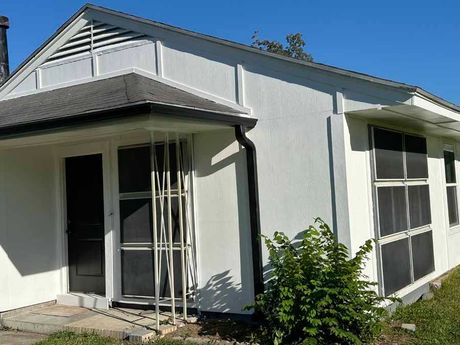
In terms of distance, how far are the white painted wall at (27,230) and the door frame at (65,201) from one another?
0.09 meters

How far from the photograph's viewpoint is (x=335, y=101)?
5973mm

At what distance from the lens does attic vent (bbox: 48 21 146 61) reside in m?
7.58

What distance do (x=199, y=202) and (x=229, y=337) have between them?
1.76 m

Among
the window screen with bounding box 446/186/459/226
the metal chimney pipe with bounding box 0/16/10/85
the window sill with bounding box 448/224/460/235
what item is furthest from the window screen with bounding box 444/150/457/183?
the metal chimney pipe with bounding box 0/16/10/85

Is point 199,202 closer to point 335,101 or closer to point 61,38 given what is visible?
point 335,101

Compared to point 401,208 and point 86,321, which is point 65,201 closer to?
point 86,321

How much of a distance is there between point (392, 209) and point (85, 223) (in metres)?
4.35

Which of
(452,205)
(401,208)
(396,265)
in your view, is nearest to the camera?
(396,265)

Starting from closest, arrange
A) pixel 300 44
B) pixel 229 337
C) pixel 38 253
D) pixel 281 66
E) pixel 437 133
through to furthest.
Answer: pixel 229 337
pixel 281 66
pixel 38 253
pixel 437 133
pixel 300 44

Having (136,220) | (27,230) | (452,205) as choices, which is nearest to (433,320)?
(136,220)

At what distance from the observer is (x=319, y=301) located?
16.4 feet

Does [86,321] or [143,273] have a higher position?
[143,273]

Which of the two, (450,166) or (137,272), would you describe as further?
(450,166)

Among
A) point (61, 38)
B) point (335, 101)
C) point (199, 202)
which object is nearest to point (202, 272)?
point (199, 202)
